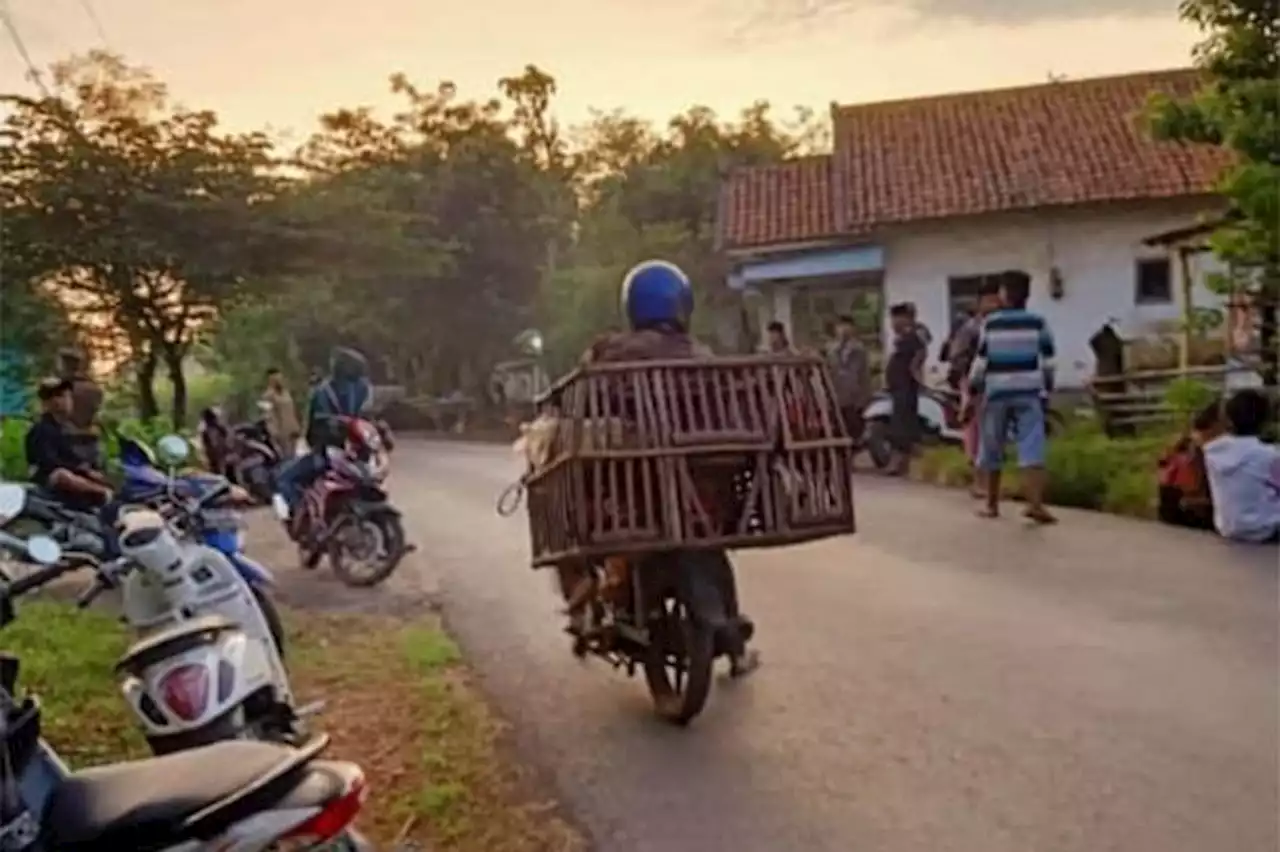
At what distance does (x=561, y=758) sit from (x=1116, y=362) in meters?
15.2

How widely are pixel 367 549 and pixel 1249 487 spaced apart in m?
5.67

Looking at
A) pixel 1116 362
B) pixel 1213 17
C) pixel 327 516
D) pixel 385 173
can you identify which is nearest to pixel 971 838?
pixel 327 516

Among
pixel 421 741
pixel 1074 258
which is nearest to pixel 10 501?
pixel 421 741

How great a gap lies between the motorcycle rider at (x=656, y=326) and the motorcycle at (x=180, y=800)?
3.60 meters

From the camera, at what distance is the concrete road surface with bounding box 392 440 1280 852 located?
5410 millimetres

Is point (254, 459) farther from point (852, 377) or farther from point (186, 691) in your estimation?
point (186, 691)

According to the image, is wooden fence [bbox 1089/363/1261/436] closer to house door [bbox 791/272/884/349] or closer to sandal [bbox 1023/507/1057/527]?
sandal [bbox 1023/507/1057/527]

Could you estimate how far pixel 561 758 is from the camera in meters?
6.43

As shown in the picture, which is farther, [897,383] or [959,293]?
[959,293]

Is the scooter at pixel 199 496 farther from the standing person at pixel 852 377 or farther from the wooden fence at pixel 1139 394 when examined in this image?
the wooden fence at pixel 1139 394

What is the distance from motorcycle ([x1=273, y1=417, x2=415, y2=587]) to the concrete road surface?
0.58 meters

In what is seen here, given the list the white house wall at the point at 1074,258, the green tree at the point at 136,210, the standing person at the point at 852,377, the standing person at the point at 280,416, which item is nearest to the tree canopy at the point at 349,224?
the green tree at the point at 136,210

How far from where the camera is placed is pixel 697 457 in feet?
21.8

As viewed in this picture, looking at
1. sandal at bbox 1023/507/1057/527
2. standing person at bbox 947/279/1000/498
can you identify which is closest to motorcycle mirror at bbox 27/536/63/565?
standing person at bbox 947/279/1000/498
